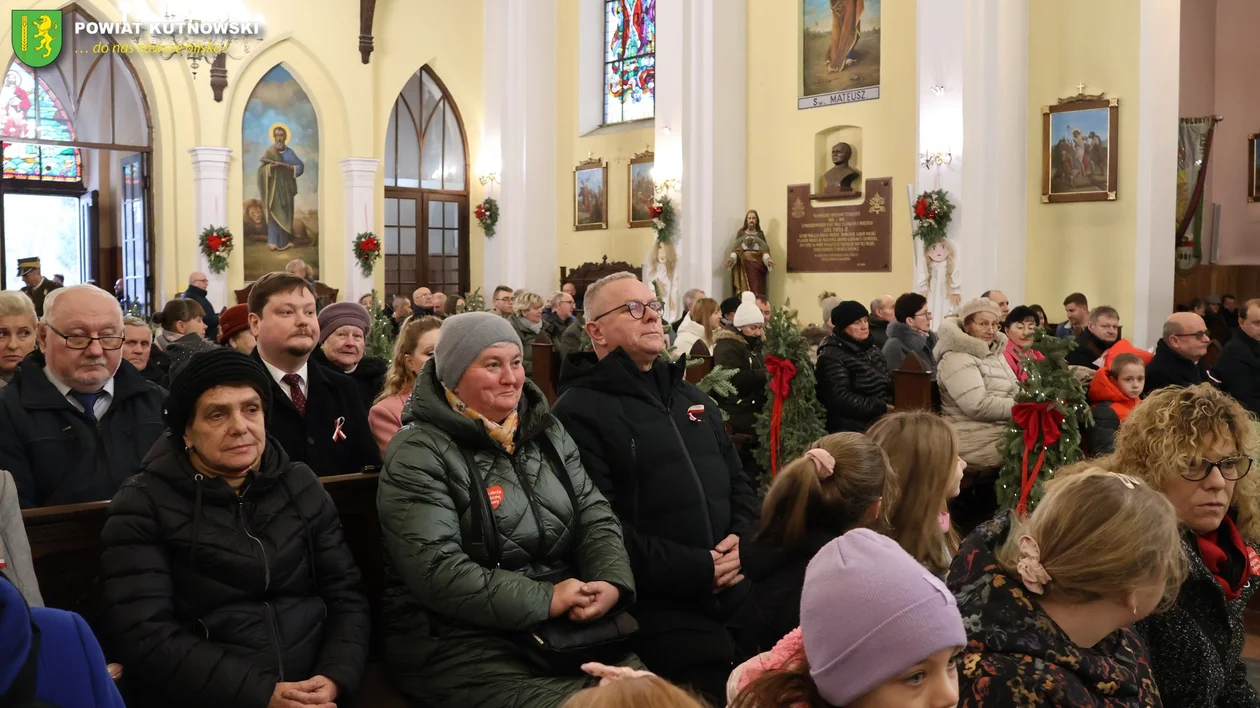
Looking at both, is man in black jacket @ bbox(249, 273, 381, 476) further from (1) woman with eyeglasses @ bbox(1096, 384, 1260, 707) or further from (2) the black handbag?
(1) woman with eyeglasses @ bbox(1096, 384, 1260, 707)

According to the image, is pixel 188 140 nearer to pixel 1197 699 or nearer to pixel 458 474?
pixel 458 474

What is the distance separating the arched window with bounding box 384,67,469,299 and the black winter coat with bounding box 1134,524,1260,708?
1718cm

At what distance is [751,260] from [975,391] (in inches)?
338

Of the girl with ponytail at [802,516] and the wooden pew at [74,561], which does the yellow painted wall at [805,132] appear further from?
the wooden pew at [74,561]

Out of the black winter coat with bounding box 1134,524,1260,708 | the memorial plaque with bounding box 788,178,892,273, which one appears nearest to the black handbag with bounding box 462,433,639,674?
the black winter coat with bounding box 1134,524,1260,708

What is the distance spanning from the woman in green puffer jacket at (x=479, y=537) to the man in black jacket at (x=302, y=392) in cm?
79

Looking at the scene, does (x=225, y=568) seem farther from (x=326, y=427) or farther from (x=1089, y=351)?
(x=1089, y=351)

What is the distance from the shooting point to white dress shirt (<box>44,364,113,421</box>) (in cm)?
355

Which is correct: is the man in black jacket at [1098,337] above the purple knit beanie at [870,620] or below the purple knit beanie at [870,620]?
above

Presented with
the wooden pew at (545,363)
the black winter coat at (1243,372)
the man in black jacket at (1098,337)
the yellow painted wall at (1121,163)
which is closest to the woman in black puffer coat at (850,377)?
the black winter coat at (1243,372)

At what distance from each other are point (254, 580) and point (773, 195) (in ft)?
43.8

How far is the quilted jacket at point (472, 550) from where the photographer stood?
292cm

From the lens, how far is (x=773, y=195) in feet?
50.9

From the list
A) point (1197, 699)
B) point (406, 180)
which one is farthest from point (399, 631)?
point (406, 180)
